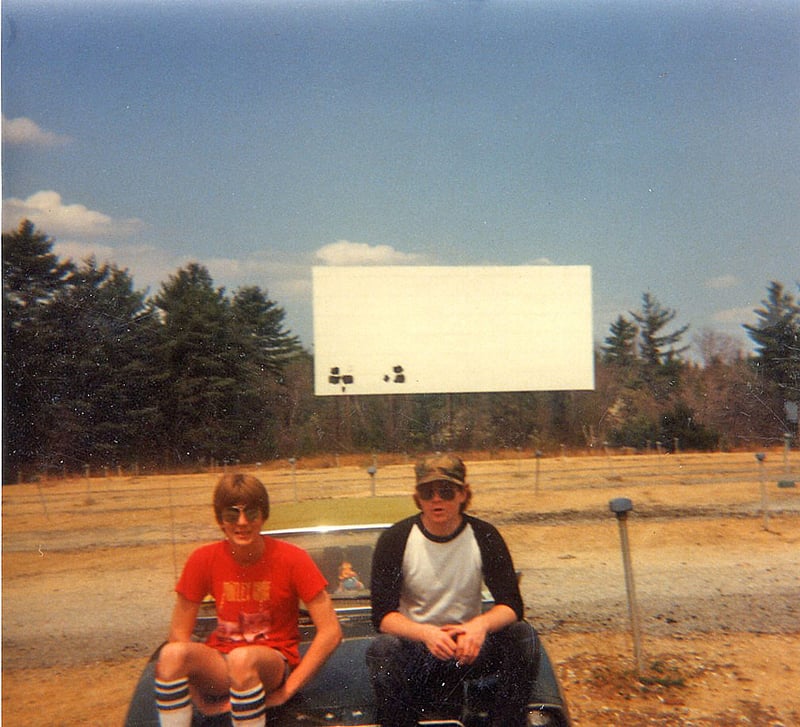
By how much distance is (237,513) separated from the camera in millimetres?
2449

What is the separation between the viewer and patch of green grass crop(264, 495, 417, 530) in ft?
12.8

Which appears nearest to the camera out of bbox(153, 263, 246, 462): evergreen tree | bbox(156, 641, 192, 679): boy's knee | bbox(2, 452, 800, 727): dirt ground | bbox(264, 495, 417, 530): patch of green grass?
bbox(156, 641, 192, 679): boy's knee

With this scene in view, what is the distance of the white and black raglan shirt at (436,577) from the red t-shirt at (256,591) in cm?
23

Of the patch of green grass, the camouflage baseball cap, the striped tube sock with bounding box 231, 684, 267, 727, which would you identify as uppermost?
the camouflage baseball cap

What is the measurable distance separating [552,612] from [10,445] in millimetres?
4800

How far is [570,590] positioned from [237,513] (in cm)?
598

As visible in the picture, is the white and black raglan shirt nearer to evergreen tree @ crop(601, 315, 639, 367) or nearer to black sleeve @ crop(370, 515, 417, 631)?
black sleeve @ crop(370, 515, 417, 631)

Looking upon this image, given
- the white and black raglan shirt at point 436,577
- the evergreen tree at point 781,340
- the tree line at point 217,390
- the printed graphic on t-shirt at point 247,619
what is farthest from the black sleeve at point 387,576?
the evergreen tree at point 781,340

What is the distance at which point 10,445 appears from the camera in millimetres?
6008

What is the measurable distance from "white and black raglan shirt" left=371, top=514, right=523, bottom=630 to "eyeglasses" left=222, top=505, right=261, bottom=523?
46 cm

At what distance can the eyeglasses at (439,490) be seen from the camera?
2.57 metres

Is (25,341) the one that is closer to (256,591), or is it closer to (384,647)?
(256,591)

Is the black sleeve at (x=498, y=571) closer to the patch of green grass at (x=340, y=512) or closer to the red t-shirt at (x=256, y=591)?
the red t-shirt at (x=256, y=591)

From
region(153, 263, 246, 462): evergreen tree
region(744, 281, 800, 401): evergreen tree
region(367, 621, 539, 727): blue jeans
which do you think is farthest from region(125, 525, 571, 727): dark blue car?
region(744, 281, 800, 401): evergreen tree
